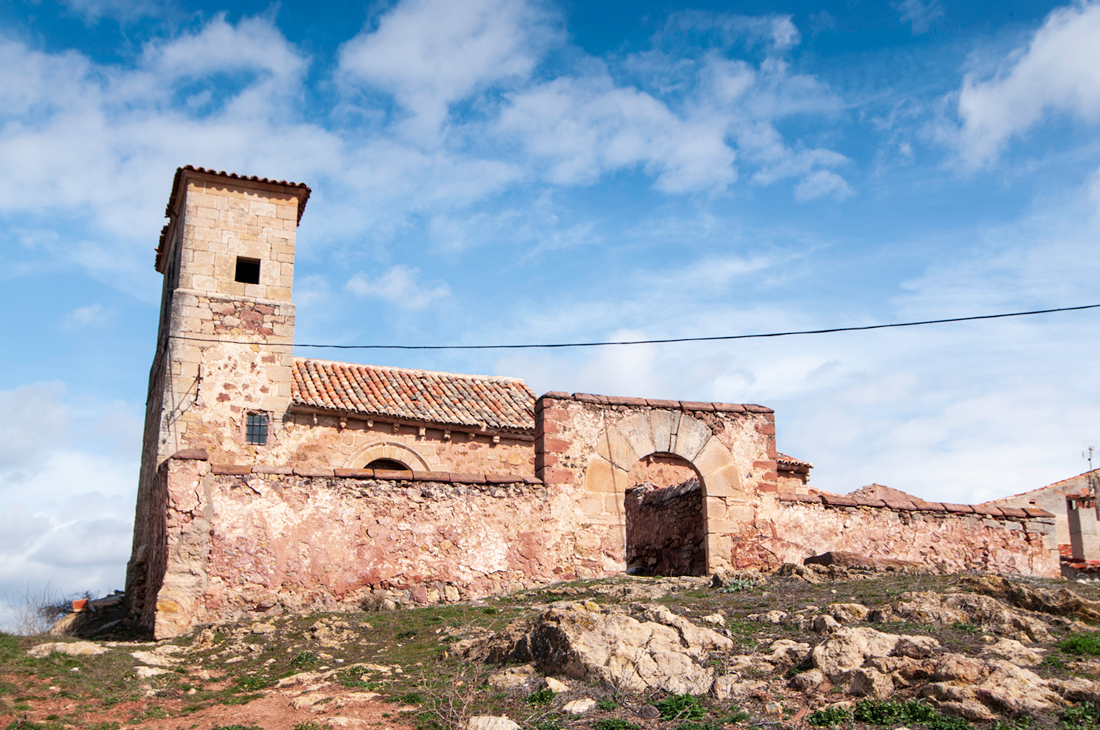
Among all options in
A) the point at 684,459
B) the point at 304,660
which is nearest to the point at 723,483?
the point at 684,459

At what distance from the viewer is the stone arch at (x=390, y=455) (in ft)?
55.2

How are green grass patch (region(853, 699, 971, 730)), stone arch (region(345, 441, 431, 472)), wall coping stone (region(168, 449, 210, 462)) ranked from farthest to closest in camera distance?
stone arch (region(345, 441, 431, 472))
wall coping stone (region(168, 449, 210, 462))
green grass patch (region(853, 699, 971, 730))

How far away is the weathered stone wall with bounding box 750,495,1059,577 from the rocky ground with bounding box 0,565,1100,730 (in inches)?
99.7

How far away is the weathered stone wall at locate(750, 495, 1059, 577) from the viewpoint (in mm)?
12266

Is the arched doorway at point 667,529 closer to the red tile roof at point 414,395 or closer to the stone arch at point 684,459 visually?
the stone arch at point 684,459

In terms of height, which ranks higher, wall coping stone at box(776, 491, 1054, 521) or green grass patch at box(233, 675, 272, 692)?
wall coping stone at box(776, 491, 1054, 521)

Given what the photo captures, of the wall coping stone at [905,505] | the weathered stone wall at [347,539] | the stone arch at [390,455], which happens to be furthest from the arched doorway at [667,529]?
the stone arch at [390,455]

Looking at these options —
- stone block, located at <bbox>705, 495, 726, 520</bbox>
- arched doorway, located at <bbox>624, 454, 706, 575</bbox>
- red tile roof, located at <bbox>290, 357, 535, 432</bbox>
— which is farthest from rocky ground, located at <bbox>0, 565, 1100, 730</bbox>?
red tile roof, located at <bbox>290, 357, 535, 432</bbox>

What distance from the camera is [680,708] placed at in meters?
6.11

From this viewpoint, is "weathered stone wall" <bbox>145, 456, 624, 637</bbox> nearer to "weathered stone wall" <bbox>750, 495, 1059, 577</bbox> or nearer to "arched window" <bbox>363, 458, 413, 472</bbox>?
"weathered stone wall" <bbox>750, 495, 1059, 577</bbox>

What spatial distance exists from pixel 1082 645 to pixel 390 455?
12.5 meters

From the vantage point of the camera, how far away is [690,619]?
8055mm

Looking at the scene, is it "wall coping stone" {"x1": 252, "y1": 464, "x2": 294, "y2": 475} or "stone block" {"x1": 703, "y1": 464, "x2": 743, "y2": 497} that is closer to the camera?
"wall coping stone" {"x1": 252, "y1": 464, "x2": 294, "y2": 475}

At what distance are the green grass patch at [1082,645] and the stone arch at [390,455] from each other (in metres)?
11.9
